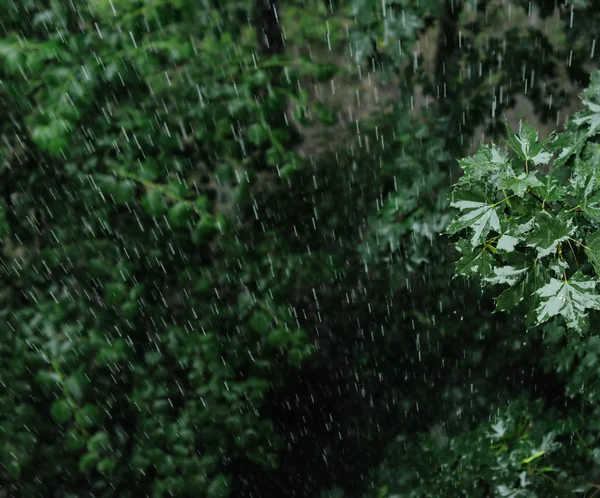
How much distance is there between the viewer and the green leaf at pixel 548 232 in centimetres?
86

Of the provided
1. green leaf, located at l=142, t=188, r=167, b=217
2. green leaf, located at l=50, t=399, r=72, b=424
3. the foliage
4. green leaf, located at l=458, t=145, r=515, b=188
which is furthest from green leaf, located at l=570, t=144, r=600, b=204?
green leaf, located at l=50, t=399, r=72, b=424

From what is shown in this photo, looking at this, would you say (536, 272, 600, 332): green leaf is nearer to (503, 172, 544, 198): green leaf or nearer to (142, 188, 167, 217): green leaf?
(503, 172, 544, 198): green leaf

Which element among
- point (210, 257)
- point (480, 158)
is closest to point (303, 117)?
point (210, 257)

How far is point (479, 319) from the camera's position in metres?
2.46

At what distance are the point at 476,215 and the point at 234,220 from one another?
1.15m

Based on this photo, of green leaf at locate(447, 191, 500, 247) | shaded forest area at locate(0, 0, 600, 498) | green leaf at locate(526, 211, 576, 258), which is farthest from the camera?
shaded forest area at locate(0, 0, 600, 498)

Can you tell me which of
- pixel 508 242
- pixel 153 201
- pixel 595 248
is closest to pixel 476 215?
pixel 508 242

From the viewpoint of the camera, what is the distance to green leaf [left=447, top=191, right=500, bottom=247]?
3.16ft

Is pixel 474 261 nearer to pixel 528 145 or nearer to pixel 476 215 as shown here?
pixel 476 215

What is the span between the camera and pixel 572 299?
90cm

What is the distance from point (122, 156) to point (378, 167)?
944 mm

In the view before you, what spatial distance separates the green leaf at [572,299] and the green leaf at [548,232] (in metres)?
0.07

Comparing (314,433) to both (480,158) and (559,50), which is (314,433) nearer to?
(559,50)

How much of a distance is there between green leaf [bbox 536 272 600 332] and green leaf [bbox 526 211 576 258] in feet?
0.22
